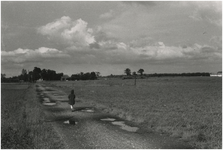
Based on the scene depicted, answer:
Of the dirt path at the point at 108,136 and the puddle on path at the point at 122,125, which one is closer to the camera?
the dirt path at the point at 108,136

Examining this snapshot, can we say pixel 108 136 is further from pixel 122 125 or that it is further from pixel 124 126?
pixel 122 125

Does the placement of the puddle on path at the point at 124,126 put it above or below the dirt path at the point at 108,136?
below

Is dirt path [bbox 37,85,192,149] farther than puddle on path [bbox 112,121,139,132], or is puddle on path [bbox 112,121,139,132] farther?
puddle on path [bbox 112,121,139,132]

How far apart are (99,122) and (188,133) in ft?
15.2

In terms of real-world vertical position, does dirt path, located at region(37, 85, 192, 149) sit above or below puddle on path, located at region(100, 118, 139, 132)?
above

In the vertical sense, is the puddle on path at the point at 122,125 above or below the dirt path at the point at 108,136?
below

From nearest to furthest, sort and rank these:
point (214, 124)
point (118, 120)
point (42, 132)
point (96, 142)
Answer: point (96, 142) < point (42, 132) < point (214, 124) < point (118, 120)

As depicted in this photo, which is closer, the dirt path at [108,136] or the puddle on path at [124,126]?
the dirt path at [108,136]

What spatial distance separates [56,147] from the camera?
24.3 ft

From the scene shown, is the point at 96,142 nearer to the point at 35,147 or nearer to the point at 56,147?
the point at 56,147

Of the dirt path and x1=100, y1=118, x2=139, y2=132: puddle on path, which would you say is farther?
x1=100, y1=118, x2=139, y2=132: puddle on path

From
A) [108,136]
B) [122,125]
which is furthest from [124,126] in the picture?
[108,136]

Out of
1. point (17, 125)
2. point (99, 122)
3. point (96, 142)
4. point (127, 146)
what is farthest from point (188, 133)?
point (17, 125)

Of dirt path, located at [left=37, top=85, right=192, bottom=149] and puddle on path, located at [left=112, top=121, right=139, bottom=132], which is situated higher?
dirt path, located at [left=37, top=85, right=192, bottom=149]
